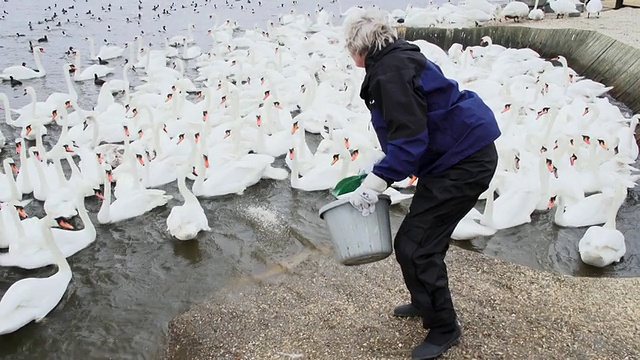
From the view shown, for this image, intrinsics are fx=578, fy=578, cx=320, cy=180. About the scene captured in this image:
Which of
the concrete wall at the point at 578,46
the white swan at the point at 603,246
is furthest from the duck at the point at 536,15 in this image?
the white swan at the point at 603,246

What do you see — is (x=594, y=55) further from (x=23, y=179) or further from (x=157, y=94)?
(x=23, y=179)

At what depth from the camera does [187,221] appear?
7.00 metres

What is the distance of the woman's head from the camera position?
3.44 meters

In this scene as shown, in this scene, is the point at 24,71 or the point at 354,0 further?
the point at 354,0

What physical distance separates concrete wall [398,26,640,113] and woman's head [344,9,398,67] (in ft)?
31.7

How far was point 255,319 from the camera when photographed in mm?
5059

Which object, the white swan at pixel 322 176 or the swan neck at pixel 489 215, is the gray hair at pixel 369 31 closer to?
the swan neck at pixel 489 215

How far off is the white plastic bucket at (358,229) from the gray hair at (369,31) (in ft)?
3.20

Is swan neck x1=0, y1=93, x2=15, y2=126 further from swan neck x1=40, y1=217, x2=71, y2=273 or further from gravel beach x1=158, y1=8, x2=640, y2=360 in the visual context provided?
gravel beach x1=158, y1=8, x2=640, y2=360

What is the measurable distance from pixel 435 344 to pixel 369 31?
2282 millimetres

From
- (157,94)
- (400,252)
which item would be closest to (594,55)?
(157,94)

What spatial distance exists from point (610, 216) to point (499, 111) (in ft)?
15.6

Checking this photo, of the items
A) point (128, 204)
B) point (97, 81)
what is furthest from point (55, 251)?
point (97, 81)

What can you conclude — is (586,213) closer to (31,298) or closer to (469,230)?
(469,230)
